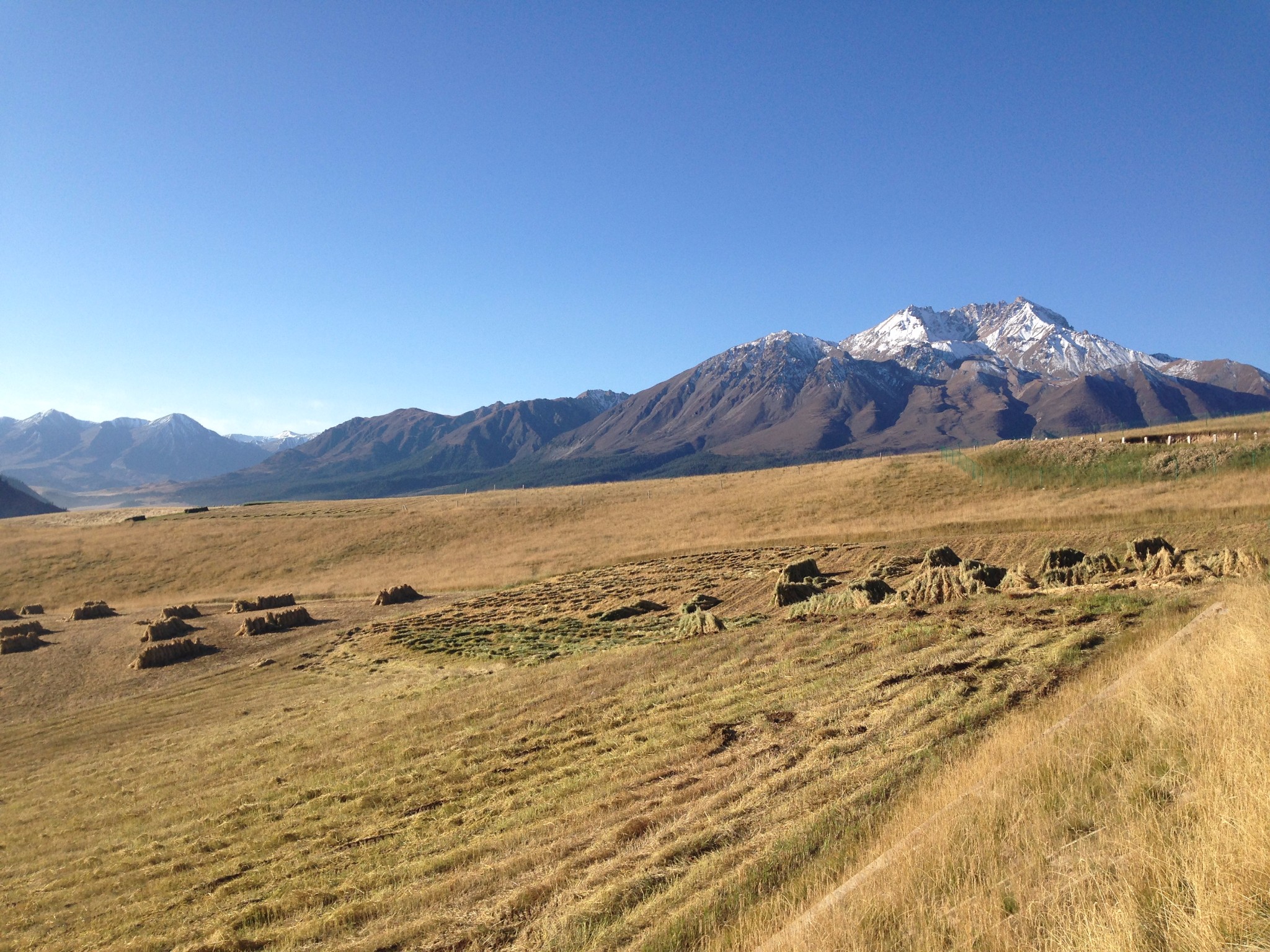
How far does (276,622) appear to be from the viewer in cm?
2822

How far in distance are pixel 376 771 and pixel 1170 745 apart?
403 inches

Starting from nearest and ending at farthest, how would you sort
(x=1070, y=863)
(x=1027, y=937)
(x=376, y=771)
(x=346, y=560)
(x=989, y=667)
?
(x=1027, y=937)
(x=1070, y=863)
(x=989, y=667)
(x=376, y=771)
(x=346, y=560)

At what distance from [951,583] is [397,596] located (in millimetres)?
25902

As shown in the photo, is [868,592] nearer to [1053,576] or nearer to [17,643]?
[1053,576]

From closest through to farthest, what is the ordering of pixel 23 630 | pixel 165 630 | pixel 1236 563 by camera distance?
pixel 1236 563 < pixel 165 630 < pixel 23 630

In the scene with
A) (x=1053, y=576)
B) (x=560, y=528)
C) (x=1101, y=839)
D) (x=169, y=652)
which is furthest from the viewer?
(x=560, y=528)

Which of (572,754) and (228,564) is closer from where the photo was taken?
(572,754)

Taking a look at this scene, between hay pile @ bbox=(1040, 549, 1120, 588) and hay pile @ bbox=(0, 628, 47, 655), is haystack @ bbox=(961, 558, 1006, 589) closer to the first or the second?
hay pile @ bbox=(1040, 549, 1120, 588)

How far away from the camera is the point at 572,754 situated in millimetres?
10055

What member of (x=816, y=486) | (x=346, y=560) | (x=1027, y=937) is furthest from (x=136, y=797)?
(x=816, y=486)

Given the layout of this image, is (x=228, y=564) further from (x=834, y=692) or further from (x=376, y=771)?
(x=834, y=692)

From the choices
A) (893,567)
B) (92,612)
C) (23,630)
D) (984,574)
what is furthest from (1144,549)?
(92,612)

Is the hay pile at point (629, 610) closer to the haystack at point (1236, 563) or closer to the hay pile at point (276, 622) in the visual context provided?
the hay pile at point (276, 622)

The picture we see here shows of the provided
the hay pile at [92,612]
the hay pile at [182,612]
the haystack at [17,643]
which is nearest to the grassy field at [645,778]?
the haystack at [17,643]
